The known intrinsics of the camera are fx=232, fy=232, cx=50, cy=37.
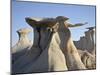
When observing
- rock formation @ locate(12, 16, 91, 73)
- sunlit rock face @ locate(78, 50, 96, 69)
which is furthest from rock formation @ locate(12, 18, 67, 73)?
sunlit rock face @ locate(78, 50, 96, 69)

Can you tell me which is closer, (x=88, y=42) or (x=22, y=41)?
(x=22, y=41)

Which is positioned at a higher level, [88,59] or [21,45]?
[21,45]

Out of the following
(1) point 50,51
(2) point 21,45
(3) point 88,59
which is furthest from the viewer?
(3) point 88,59

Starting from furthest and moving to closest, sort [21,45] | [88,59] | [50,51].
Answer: [88,59] < [50,51] < [21,45]

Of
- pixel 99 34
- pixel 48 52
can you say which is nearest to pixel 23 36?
pixel 48 52

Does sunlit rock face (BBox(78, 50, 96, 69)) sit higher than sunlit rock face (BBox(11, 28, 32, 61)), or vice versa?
sunlit rock face (BBox(11, 28, 32, 61))

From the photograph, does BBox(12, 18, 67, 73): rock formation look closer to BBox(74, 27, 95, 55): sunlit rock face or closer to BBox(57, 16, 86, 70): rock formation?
BBox(57, 16, 86, 70): rock formation

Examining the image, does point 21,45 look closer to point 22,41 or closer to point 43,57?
point 22,41

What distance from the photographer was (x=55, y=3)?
2828 mm

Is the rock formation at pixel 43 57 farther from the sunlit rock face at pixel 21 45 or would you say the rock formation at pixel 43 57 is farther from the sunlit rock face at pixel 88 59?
the sunlit rock face at pixel 88 59

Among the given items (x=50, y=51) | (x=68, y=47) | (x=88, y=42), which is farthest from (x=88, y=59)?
(x=50, y=51)

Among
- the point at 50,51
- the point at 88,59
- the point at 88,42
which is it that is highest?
the point at 88,42

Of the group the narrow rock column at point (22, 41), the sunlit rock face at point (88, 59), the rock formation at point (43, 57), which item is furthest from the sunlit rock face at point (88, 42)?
the narrow rock column at point (22, 41)

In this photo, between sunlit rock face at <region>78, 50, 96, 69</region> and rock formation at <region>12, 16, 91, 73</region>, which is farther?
sunlit rock face at <region>78, 50, 96, 69</region>
